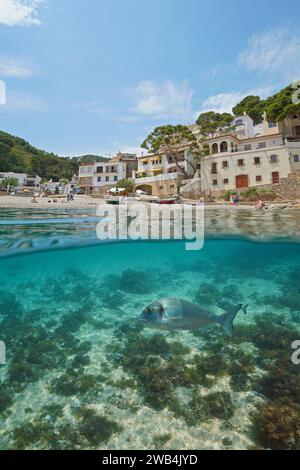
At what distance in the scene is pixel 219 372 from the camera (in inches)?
249

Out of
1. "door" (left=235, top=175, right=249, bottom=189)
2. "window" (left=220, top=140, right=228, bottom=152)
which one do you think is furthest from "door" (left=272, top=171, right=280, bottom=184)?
"window" (left=220, top=140, right=228, bottom=152)

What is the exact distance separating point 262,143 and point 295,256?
104 ft

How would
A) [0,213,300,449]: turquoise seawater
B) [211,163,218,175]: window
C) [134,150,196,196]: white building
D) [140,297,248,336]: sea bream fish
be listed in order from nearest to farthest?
[140,297,248,336]: sea bream fish → [0,213,300,449]: turquoise seawater → [211,163,218,175]: window → [134,150,196,196]: white building

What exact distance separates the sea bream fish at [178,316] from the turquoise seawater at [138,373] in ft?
6.05

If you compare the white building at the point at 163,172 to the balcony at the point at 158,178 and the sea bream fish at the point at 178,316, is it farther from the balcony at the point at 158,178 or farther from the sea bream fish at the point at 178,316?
the sea bream fish at the point at 178,316

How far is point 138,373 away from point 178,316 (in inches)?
108

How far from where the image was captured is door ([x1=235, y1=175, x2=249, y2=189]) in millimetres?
42656

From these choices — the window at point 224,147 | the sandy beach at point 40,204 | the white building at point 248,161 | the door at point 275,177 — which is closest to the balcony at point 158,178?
the white building at point 248,161

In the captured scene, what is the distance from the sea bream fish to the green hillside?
96041 millimetres

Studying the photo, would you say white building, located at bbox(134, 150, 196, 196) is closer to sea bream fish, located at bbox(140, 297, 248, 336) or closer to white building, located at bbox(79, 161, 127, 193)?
white building, located at bbox(79, 161, 127, 193)
